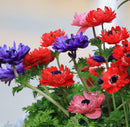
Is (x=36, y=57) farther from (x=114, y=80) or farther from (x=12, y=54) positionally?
(x=114, y=80)

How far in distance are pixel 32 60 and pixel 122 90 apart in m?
0.21

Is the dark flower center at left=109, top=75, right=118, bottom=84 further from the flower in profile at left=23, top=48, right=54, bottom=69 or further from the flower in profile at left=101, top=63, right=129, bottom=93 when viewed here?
the flower in profile at left=23, top=48, right=54, bottom=69

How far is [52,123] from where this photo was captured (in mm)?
464

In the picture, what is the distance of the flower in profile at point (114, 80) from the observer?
324 mm

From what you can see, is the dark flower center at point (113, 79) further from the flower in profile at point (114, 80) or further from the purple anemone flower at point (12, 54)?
the purple anemone flower at point (12, 54)

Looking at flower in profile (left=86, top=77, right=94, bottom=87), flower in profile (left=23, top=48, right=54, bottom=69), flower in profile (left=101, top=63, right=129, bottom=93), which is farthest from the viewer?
flower in profile (left=86, top=77, right=94, bottom=87)

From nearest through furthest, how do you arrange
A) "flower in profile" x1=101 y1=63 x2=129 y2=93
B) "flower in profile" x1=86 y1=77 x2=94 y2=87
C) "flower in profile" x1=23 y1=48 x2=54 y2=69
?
"flower in profile" x1=101 y1=63 x2=129 y2=93 < "flower in profile" x1=23 y1=48 x2=54 y2=69 < "flower in profile" x1=86 y1=77 x2=94 y2=87

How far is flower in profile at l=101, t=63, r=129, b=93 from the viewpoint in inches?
12.8

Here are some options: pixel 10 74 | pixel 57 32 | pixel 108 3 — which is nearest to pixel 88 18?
pixel 57 32

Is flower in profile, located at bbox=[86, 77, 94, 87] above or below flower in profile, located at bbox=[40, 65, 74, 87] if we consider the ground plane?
below

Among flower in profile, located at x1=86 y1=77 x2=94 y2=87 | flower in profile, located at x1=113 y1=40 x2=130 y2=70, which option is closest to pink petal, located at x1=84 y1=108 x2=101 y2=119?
flower in profile, located at x1=113 y1=40 x2=130 y2=70

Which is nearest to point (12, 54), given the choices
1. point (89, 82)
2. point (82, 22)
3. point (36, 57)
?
point (36, 57)

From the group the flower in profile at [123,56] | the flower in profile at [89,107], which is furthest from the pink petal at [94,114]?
the flower in profile at [123,56]

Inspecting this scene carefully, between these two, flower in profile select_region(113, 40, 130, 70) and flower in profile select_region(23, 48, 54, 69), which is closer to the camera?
flower in profile select_region(113, 40, 130, 70)
